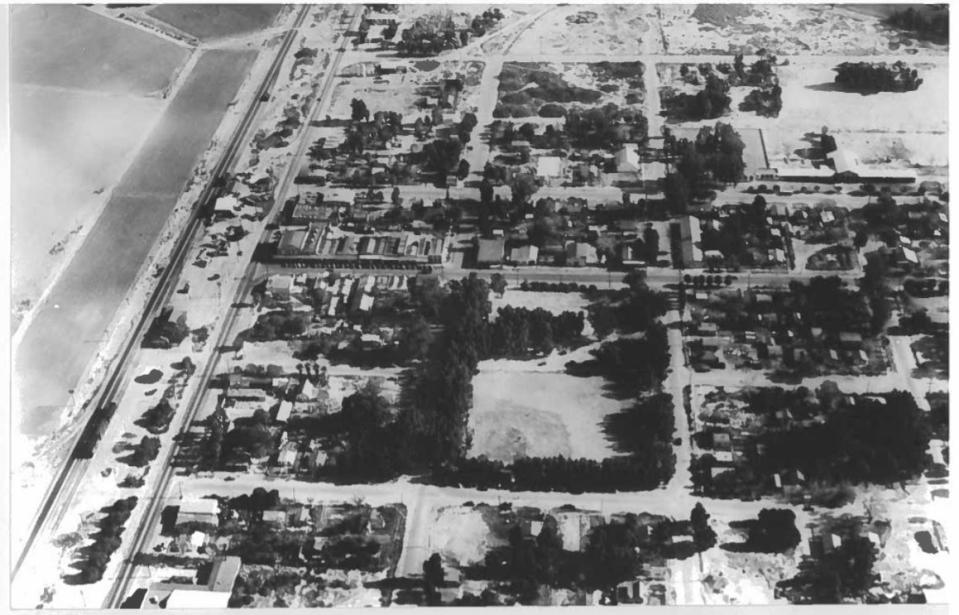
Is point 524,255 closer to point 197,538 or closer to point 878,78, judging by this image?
point 197,538

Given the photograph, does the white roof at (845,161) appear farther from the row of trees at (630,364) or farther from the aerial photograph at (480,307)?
the row of trees at (630,364)

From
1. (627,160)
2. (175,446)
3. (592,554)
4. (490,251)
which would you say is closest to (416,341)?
(490,251)

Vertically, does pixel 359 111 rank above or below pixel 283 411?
above

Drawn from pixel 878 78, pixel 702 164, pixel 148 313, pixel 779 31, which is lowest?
pixel 148 313

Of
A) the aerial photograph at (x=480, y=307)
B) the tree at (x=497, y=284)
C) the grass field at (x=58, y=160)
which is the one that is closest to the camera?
the aerial photograph at (x=480, y=307)

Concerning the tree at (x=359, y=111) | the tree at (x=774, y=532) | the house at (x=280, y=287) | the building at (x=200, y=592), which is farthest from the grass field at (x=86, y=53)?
the tree at (x=774, y=532)

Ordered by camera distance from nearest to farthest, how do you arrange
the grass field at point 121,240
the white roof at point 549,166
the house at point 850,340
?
the house at point 850,340, the grass field at point 121,240, the white roof at point 549,166

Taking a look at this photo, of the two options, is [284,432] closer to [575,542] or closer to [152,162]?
[575,542]
